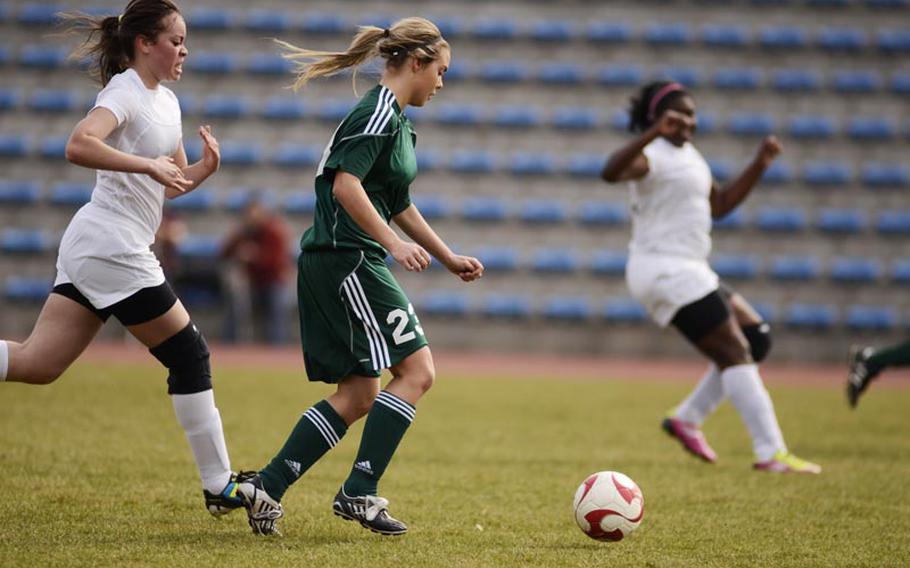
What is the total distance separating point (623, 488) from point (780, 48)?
17033 millimetres

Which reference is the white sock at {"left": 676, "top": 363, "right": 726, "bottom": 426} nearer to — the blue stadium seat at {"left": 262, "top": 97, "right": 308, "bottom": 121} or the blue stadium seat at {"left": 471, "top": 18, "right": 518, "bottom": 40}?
the blue stadium seat at {"left": 262, "top": 97, "right": 308, "bottom": 121}

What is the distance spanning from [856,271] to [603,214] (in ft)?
13.8

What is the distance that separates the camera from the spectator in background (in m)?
17.4

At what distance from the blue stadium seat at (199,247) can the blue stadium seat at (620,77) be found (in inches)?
290

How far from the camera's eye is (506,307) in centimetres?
1836

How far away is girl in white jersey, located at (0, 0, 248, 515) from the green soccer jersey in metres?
0.63

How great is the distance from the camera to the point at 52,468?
665 centimetres

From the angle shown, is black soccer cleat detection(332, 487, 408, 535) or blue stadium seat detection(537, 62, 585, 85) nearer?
black soccer cleat detection(332, 487, 408, 535)

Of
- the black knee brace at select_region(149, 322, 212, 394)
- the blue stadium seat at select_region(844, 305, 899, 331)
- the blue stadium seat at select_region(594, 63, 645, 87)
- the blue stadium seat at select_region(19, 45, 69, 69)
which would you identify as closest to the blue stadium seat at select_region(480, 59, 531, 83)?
the blue stadium seat at select_region(594, 63, 645, 87)

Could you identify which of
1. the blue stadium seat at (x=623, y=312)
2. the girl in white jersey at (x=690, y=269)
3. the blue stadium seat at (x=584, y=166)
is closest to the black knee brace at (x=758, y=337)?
the girl in white jersey at (x=690, y=269)

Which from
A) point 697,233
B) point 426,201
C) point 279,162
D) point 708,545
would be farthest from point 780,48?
point 708,545

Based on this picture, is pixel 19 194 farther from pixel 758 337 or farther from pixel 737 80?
pixel 758 337

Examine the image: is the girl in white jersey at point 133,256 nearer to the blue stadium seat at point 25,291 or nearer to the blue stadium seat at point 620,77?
the blue stadium seat at point 25,291

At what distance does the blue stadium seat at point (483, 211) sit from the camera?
19.1m
